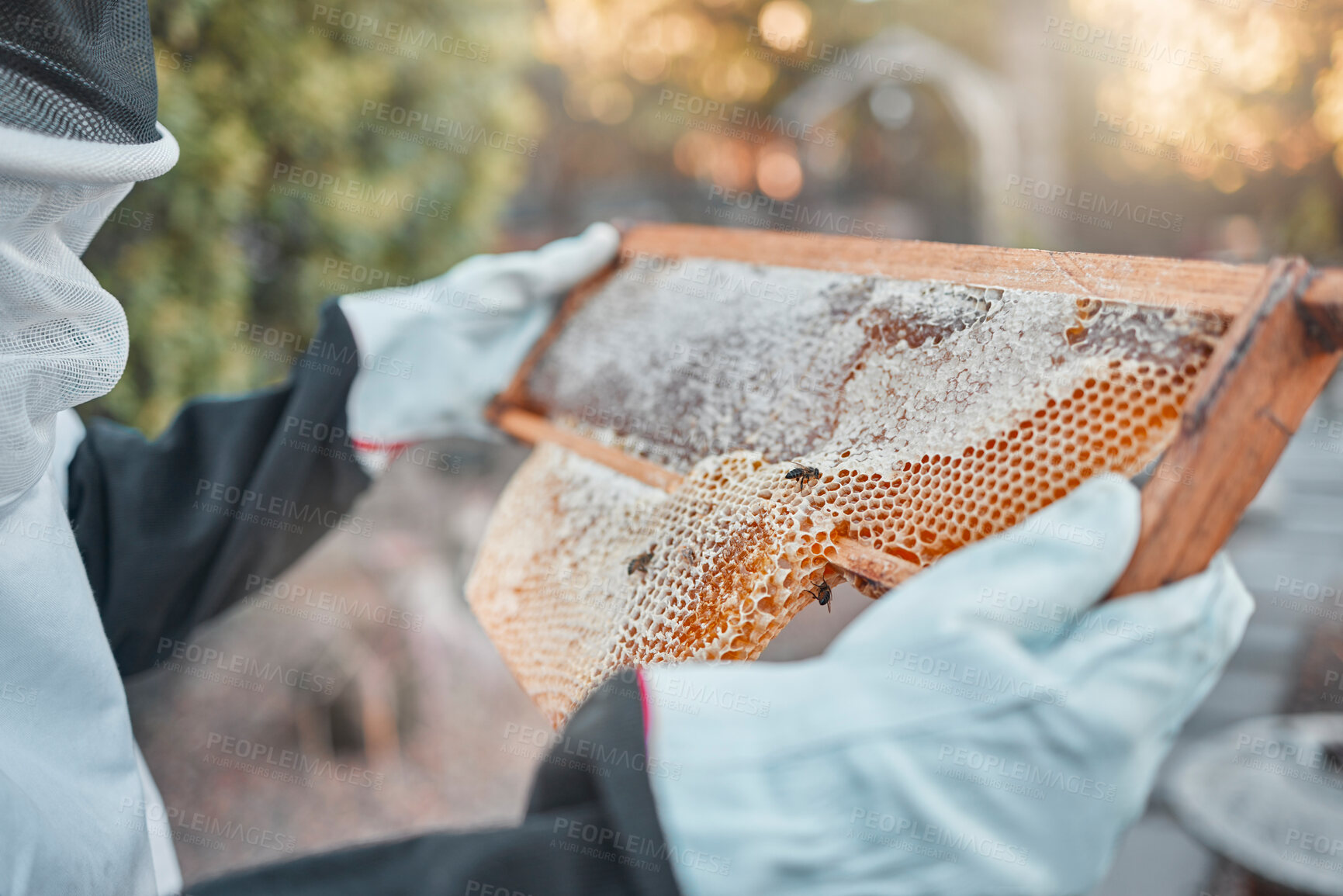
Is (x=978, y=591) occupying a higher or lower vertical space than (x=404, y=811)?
higher

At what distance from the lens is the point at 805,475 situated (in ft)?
2.66

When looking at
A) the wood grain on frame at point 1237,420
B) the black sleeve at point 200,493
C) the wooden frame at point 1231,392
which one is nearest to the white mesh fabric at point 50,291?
the black sleeve at point 200,493

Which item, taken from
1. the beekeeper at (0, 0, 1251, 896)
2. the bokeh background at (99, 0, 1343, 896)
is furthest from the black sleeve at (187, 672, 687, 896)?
the bokeh background at (99, 0, 1343, 896)

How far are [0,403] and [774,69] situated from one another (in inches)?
553

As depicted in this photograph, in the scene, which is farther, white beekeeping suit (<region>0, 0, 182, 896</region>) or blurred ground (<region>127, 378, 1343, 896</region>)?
blurred ground (<region>127, 378, 1343, 896</region>)

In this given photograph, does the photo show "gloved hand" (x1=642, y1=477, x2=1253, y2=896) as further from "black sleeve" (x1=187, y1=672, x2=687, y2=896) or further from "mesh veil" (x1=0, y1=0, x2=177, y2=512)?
"mesh veil" (x1=0, y1=0, x2=177, y2=512)

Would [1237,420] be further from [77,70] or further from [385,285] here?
[385,285]

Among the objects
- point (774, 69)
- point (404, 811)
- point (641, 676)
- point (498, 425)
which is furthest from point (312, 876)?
point (774, 69)

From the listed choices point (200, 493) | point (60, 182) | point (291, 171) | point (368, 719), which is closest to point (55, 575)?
point (200, 493)

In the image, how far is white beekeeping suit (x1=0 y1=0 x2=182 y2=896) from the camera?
71cm

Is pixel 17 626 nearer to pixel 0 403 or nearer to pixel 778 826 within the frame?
pixel 0 403

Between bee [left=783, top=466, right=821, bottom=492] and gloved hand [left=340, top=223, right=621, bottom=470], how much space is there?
2.42 feet

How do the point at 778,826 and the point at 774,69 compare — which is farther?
the point at 774,69

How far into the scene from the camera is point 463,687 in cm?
330
